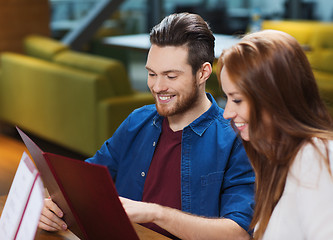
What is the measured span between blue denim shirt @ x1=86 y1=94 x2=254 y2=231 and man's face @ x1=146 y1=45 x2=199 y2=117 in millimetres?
81

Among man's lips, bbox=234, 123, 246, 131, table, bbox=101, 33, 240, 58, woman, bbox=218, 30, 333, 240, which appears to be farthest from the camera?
table, bbox=101, 33, 240, 58

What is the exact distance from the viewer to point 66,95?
15.2 feet

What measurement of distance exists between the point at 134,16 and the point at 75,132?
13.1 feet

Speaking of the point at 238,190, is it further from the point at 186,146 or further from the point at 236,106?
the point at 236,106

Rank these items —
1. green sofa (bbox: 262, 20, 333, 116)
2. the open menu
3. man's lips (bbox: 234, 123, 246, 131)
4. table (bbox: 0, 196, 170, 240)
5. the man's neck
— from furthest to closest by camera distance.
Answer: green sofa (bbox: 262, 20, 333, 116) → the man's neck → table (bbox: 0, 196, 170, 240) → man's lips (bbox: 234, 123, 246, 131) → the open menu

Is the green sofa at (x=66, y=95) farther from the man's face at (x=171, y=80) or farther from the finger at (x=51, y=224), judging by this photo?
the finger at (x=51, y=224)

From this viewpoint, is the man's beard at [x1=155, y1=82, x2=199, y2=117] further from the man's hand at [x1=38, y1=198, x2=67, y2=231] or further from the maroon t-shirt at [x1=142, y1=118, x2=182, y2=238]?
the man's hand at [x1=38, y1=198, x2=67, y2=231]

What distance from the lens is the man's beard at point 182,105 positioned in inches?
67.5

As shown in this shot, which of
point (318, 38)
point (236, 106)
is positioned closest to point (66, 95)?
point (318, 38)

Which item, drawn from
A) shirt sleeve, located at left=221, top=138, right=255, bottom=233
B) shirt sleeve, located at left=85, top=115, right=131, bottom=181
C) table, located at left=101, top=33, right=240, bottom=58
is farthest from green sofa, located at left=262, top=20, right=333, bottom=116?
shirt sleeve, located at left=221, top=138, right=255, bottom=233

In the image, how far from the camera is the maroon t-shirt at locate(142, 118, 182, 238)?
5.67 ft

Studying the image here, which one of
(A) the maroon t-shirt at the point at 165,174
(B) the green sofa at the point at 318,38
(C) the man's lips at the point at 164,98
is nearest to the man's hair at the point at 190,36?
(C) the man's lips at the point at 164,98

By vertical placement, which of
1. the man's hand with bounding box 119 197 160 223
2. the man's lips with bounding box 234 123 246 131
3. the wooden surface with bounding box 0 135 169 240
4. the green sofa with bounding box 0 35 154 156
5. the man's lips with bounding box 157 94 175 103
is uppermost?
the man's lips with bounding box 234 123 246 131

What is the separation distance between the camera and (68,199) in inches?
55.2
